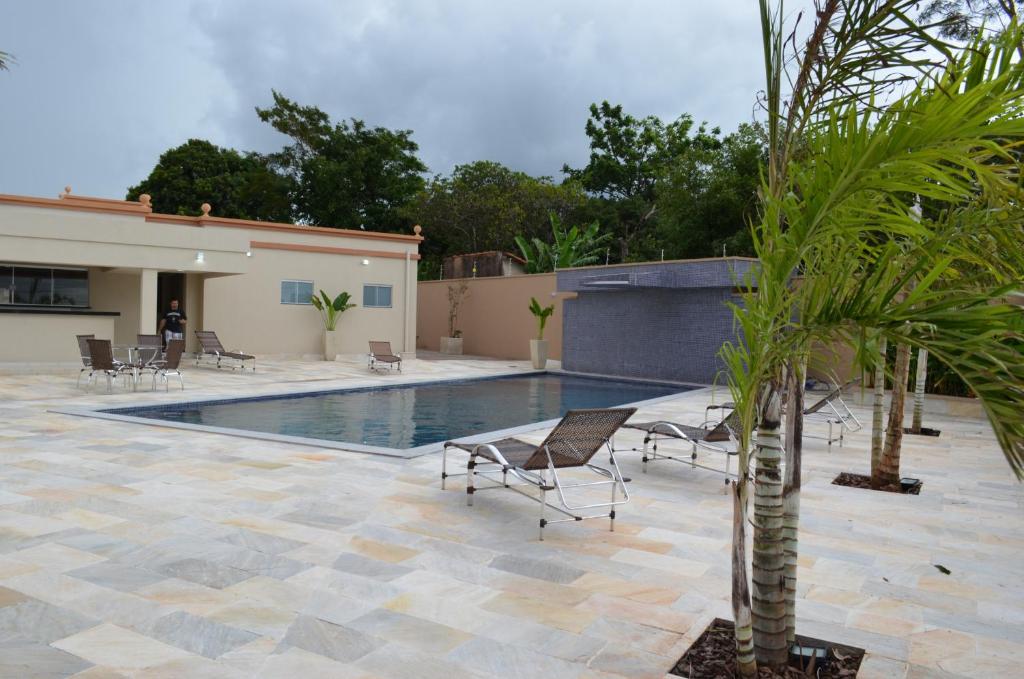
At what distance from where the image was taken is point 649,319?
19.0 m

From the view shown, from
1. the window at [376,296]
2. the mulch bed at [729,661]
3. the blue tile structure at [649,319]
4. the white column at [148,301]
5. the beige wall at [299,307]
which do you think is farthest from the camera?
the window at [376,296]

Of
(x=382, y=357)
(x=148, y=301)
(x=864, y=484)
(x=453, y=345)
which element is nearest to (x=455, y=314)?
(x=453, y=345)

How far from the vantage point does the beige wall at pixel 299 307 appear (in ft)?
69.1

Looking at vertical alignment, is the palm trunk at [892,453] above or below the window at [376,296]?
below

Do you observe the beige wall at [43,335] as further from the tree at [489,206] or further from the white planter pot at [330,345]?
the tree at [489,206]

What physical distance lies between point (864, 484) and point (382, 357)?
13695mm

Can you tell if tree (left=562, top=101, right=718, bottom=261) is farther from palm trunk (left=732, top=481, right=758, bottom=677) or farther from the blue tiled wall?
palm trunk (left=732, top=481, right=758, bottom=677)

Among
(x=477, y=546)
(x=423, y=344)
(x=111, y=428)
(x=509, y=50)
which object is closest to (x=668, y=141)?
(x=509, y=50)

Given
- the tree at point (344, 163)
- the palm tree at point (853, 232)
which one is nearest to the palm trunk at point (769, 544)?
the palm tree at point (853, 232)

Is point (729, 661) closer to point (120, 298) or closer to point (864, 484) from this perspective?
point (864, 484)

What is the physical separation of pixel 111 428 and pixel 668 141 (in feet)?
106

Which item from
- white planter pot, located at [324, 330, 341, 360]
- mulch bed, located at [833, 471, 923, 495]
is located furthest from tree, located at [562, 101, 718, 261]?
mulch bed, located at [833, 471, 923, 495]

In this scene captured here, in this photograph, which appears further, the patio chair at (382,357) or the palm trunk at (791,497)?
the patio chair at (382,357)

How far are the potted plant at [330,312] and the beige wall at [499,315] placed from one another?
5966mm
